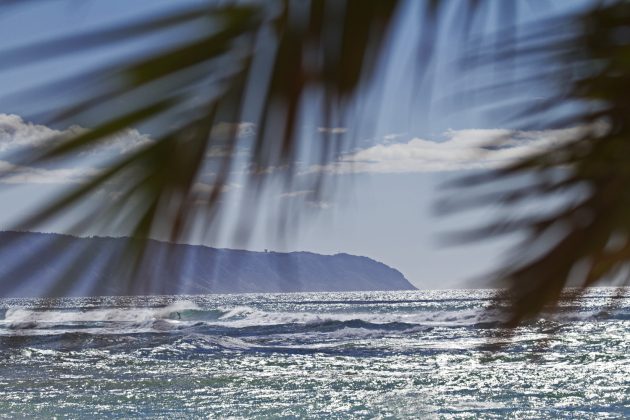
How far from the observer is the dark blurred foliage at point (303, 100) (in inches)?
12.1

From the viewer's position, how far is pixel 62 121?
29 centimetres

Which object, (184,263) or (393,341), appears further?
(393,341)

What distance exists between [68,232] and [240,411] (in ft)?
37.0

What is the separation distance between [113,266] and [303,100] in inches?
3.9

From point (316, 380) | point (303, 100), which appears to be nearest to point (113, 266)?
point (303, 100)

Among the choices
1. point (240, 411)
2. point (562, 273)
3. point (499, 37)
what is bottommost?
point (240, 411)

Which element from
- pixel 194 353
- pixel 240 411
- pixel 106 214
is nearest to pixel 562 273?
pixel 106 214

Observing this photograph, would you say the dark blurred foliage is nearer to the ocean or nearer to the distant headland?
the distant headland

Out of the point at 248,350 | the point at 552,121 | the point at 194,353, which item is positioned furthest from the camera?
the point at 248,350

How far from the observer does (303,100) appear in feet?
1.07

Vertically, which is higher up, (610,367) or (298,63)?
(298,63)

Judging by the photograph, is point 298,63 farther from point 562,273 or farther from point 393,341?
point 393,341

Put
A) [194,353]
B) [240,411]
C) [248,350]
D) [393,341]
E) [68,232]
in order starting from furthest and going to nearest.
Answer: [393,341], [248,350], [194,353], [240,411], [68,232]

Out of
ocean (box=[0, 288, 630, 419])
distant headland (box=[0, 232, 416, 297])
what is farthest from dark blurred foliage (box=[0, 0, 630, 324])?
ocean (box=[0, 288, 630, 419])
